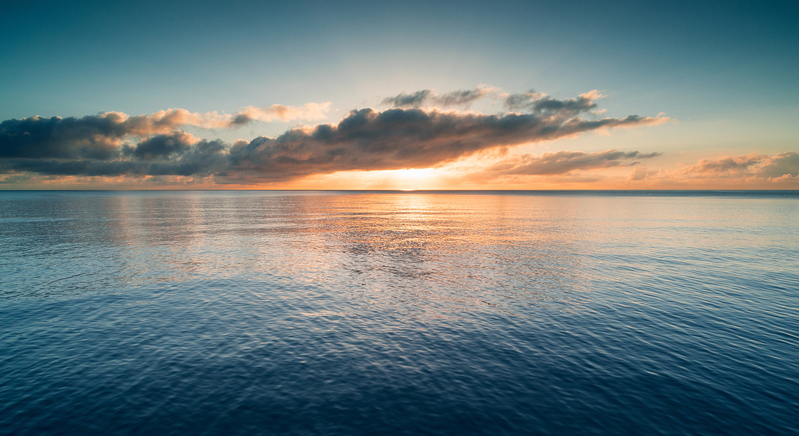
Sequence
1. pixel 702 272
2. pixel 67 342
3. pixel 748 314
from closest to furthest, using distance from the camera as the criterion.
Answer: pixel 67 342
pixel 748 314
pixel 702 272

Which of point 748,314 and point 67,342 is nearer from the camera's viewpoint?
point 67,342

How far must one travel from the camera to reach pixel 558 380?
776 inches

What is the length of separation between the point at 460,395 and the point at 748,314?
2727 cm

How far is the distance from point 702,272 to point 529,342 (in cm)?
3375

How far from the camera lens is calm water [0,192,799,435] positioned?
1659 centimetres

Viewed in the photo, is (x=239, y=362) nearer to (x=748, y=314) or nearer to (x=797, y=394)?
(x=797, y=394)

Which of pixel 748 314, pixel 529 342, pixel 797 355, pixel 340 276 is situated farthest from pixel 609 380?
pixel 340 276

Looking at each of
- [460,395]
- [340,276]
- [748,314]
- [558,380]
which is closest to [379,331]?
[460,395]

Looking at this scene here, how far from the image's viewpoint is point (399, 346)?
24.1 metres

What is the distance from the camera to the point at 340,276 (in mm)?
44312

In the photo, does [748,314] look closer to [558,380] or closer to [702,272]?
[702,272]

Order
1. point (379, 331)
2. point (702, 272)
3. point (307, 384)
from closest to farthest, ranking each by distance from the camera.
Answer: point (307, 384), point (379, 331), point (702, 272)

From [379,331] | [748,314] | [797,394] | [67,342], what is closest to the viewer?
[797,394]

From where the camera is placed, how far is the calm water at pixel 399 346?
54.4ft
